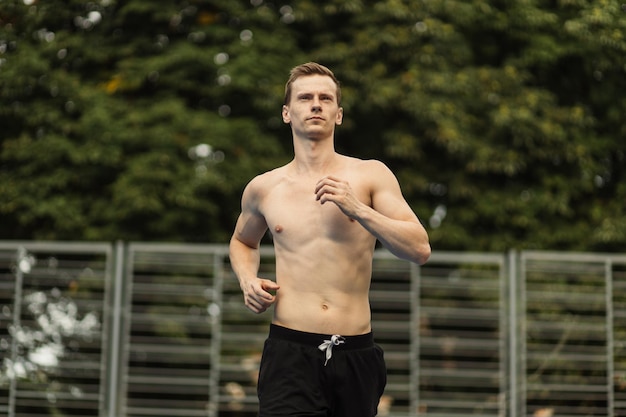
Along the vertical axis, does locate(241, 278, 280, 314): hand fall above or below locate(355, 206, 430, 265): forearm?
below

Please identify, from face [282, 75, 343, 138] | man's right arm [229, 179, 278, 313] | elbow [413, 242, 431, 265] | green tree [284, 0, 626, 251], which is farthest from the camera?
green tree [284, 0, 626, 251]

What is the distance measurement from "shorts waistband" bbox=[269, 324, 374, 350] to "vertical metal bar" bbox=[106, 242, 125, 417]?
193 inches

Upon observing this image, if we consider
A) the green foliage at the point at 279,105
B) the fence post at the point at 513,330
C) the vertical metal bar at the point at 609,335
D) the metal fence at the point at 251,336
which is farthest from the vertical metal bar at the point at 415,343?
the green foliage at the point at 279,105

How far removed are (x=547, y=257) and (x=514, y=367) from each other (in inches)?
34.5

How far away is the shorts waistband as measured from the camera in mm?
3904

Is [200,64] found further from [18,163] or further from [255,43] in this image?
[18,163]

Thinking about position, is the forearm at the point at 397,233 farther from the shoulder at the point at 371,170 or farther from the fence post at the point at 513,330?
the fence post at the point at 513,330

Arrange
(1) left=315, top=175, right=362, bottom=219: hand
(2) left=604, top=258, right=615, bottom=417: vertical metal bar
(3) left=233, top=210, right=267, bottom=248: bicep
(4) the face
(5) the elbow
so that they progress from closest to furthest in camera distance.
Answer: (1) left=315, top=175, right=362, bottom=219: hand
(5) the elbow
(4) the face
(3) left=233, top=210, right=267, bottom=248: bicep
(2) left=604, top=258, right=615, bottom=417: vertical metal bar

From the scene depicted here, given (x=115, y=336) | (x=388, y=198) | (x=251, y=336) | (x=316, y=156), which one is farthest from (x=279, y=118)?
(x=388, y=198)

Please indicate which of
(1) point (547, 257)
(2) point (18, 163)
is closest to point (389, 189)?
(1) point (547, 257)

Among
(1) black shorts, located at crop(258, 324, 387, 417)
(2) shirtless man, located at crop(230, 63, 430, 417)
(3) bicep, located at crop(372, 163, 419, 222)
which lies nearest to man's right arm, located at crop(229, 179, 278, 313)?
(2) shirtless man, located at crop(230, 63, 430, 417)

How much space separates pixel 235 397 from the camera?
29.0 feet

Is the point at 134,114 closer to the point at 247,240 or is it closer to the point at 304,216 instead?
the point at 247,240

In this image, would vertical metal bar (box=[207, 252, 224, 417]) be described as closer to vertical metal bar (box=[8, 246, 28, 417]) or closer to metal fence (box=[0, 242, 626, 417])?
metal fence (box=[0, 242, 626, 417])
